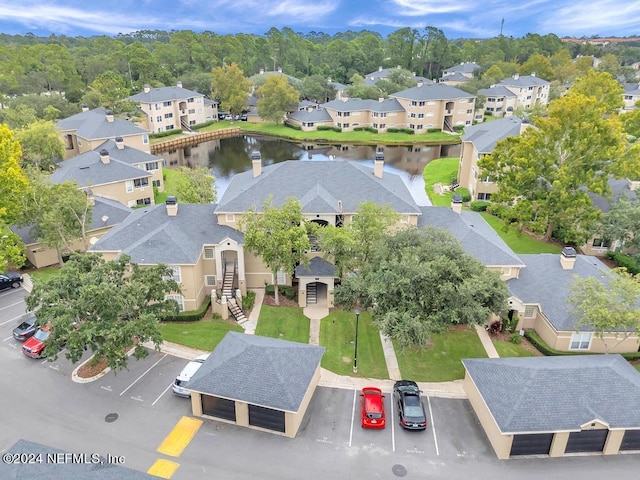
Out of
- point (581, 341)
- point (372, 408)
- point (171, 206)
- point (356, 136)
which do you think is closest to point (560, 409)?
point (372, 408)

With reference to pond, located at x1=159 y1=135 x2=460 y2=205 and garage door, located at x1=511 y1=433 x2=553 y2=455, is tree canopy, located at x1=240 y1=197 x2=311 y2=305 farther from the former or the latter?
pond, located at x1=159 y1=135 x2=460 y2=205

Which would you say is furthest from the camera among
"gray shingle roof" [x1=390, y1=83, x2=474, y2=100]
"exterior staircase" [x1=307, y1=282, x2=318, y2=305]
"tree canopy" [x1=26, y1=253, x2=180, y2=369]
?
"gray shingle roof" [x1=390, y1=83, x2=474, y2=100]

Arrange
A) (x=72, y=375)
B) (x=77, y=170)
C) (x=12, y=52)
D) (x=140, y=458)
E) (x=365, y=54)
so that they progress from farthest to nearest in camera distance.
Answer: (x=365, y=54), (x=12, y=52), (x=77, y=170), (x=72, y=375), (x=140, y=458)

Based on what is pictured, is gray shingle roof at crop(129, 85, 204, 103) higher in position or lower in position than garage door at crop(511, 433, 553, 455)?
higher

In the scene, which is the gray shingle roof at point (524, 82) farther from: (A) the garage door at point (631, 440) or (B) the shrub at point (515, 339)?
(A) the garage door at point (631, 440)

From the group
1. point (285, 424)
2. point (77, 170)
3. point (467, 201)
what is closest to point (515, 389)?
point (285, 424)

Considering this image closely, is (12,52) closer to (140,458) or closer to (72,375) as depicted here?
(72,375)

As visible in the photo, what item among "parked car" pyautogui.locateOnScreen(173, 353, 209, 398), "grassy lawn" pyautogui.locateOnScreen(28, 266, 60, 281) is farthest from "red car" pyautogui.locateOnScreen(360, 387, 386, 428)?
"grassy lawn" pyautogui.locateOnScreen(28, 266, 60, 281)
